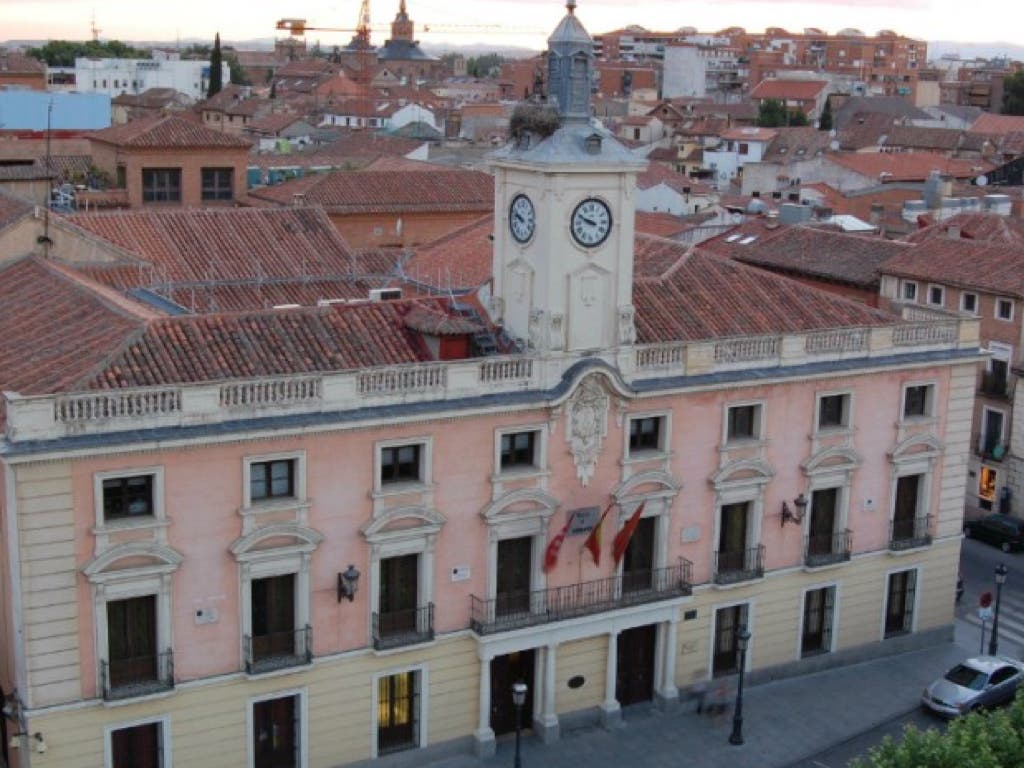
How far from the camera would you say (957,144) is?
12275 cm

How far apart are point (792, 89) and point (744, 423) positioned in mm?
149322

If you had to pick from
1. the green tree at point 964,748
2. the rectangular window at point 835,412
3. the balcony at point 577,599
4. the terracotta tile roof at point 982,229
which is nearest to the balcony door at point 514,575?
the balcony at point 577,599

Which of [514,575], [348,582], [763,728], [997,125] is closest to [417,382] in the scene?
[348,582]

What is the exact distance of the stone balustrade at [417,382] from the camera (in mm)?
28406

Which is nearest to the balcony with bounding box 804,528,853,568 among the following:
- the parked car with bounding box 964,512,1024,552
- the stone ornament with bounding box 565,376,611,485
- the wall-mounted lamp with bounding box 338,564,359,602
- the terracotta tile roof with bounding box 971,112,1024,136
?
the stone ornament with bounding box 565,376,611,485

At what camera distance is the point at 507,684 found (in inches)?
1406

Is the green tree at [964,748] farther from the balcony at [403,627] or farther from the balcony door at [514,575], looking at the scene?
the balcony at [403,627]

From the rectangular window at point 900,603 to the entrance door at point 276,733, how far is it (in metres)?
18.7

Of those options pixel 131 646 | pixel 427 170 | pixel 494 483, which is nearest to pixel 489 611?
pixel 494 483

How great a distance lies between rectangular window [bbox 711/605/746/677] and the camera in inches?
1515

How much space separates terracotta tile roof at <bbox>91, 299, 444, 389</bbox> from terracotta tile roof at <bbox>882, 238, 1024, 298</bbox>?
2753cm

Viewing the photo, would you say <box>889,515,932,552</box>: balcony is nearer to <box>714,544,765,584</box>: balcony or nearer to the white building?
<box>714,544,765,584</box>: balcony

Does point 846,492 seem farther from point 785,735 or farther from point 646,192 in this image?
point 646,192

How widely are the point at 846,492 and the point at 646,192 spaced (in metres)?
50.9
